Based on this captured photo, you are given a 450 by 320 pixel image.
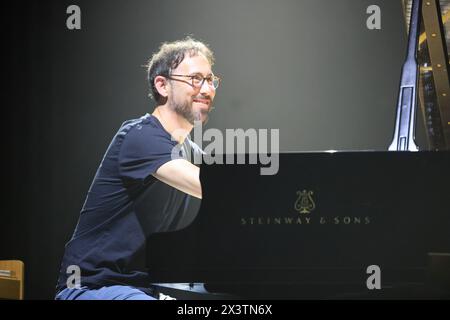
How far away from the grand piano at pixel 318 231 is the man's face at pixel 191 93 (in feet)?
4.38

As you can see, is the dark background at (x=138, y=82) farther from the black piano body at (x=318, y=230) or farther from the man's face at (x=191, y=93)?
the black piano body at (x=318, y=230)

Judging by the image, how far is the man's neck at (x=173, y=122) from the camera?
3304mm

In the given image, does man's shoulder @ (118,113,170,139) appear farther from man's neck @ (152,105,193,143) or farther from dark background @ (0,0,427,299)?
dark background @ (0,0,427,299)

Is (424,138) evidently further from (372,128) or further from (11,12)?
(11,12)

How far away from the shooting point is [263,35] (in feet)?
11.9

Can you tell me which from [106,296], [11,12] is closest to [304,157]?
[106,296]

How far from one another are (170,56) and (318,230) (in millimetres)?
1839

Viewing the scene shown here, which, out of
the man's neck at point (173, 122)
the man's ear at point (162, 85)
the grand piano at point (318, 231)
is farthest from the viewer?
the man's ear at point (162, 85)

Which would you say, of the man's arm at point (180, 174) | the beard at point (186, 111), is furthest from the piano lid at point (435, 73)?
the beard at point (186, 111)

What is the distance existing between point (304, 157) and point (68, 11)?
2.17 metres

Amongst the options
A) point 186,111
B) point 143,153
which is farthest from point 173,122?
point 143,153

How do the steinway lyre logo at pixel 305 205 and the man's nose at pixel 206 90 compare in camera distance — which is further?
the man's nose at pixel 206 90

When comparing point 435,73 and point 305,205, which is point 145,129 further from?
point 435,73
